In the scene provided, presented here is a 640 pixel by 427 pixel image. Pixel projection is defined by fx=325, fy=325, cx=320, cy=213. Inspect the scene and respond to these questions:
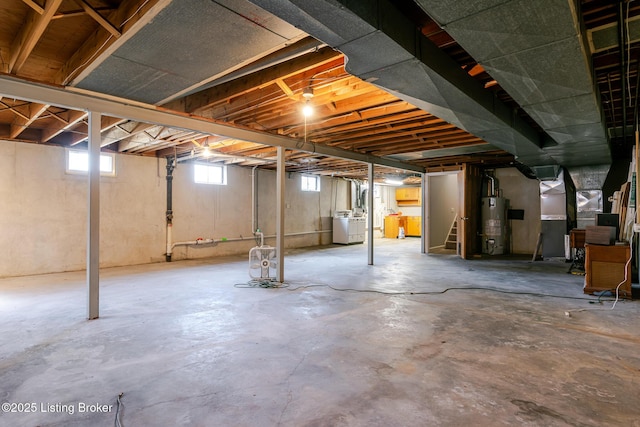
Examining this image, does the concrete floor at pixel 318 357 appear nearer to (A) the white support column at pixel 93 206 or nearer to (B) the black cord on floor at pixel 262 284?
(B) the black cord on floor at pixel 262 284

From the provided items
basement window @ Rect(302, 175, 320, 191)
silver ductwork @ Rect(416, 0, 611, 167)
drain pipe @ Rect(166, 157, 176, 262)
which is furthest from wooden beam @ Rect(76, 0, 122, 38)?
basement window @ Rect(302, 175, 320, 191)

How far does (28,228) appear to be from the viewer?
18.3 feet

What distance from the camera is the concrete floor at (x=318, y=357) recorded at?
1.80 meters

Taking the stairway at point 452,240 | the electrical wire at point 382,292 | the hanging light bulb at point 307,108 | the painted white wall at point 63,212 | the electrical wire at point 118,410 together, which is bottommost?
the electrical wire at point 118,410

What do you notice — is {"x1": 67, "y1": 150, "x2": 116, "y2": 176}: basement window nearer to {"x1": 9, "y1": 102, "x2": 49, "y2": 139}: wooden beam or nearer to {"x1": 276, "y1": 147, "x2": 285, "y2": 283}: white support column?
{"x1": 9, "y1": 102, "x2": 49, "y2": 139}: wooden beam

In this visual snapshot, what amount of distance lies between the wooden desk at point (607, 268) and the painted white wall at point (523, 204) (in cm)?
440

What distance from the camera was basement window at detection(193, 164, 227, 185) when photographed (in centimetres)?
791

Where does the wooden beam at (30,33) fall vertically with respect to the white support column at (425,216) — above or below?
above

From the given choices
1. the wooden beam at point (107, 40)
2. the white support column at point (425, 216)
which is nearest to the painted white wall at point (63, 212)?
the wooden beam at point (107, 40)

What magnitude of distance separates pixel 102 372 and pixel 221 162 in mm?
6481

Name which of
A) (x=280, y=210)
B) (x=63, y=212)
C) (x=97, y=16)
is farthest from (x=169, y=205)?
(x=97, y=16)

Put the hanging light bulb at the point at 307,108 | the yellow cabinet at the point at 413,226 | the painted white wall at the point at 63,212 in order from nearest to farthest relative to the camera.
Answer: the hanging light bulb at the point at 307,108 → the painted white wall at the point at 63,212 → the yellow cabinet at the point at 413,226

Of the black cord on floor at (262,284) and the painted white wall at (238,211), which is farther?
the painted white wall at (238,211)

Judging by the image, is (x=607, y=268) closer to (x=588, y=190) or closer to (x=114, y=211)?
(x=588, y=190)
